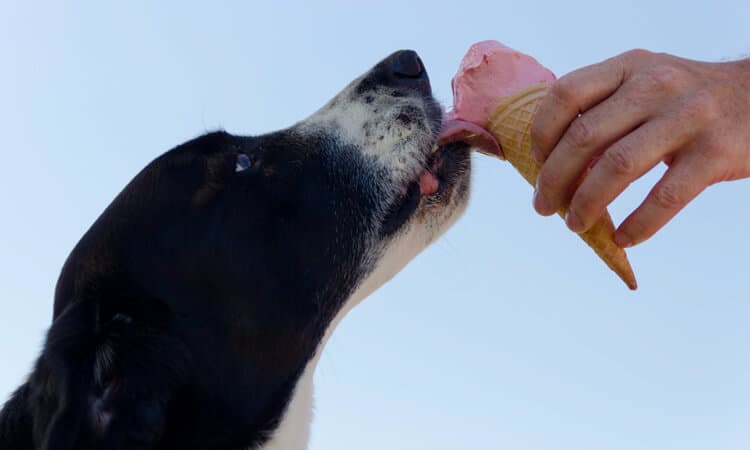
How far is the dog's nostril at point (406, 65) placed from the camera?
11.7 ft

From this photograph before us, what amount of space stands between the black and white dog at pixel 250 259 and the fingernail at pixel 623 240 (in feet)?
2.78

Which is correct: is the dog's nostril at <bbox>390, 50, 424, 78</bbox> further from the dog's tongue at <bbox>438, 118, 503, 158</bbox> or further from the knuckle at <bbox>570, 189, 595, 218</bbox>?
the knuckle at <bbox>570, 189, 595, 218</bbox>

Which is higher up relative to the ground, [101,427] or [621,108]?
[621,108]

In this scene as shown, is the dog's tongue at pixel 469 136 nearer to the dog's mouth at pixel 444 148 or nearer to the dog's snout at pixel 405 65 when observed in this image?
the dog's mouth at pixel 444 148

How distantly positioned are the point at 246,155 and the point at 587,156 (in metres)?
1.54

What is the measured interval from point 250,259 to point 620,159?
4.91 feet

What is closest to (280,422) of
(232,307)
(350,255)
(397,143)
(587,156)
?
(232,307)

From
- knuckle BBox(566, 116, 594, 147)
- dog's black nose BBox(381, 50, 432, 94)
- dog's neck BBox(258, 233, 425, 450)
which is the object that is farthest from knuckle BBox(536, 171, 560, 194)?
dog's black nose BBox(381, 50, 432, 94)

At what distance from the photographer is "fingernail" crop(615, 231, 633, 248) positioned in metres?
2.59

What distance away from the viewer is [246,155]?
11.4 feet

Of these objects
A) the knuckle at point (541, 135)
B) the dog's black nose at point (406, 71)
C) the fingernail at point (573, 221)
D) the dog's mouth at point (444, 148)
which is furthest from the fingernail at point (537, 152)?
the dog's black nose at point (406, 71)

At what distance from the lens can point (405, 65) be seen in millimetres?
3582

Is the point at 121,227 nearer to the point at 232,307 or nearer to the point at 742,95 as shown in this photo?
the point at 232,307

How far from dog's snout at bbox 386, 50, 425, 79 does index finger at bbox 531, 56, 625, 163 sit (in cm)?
117
